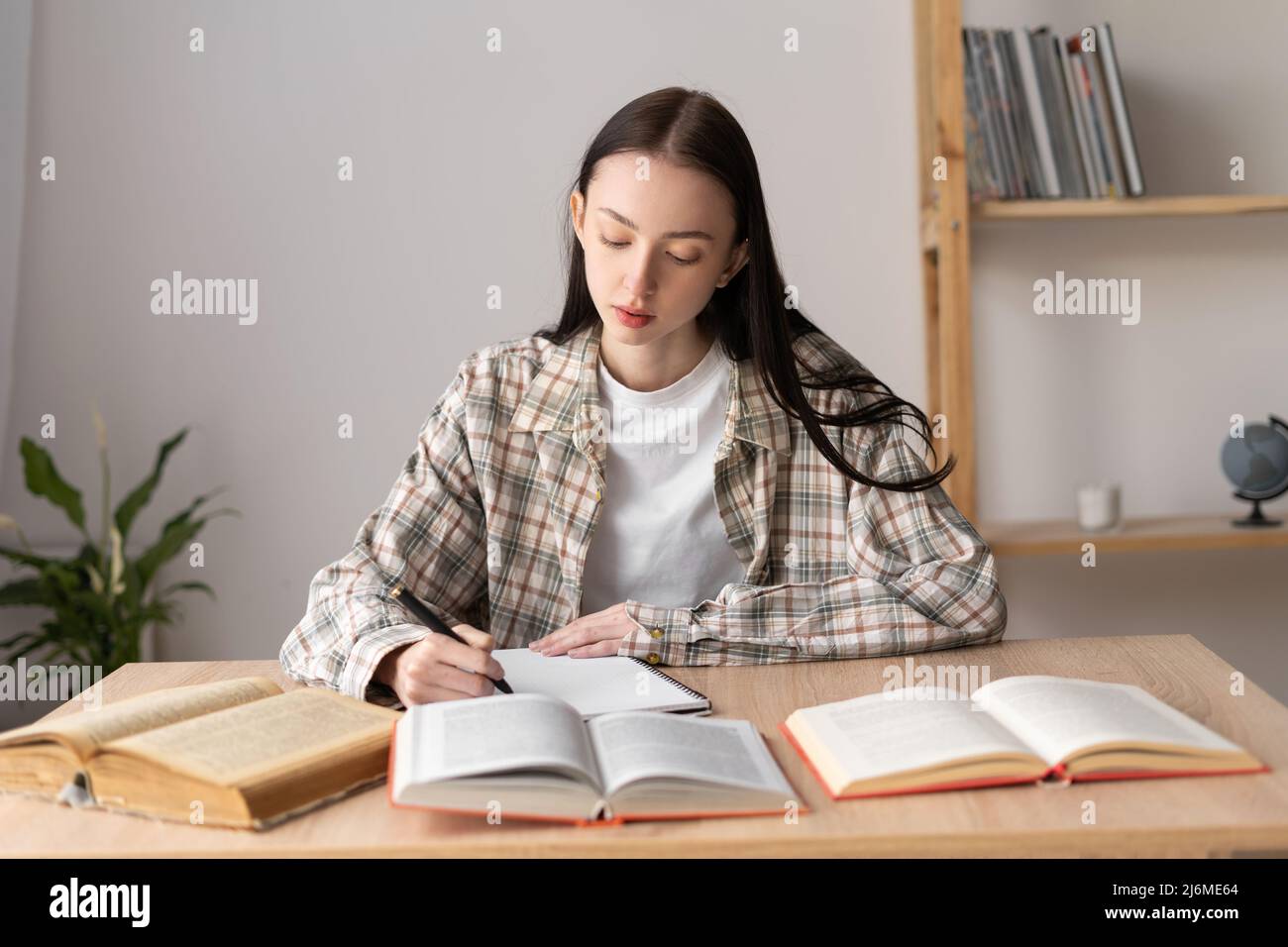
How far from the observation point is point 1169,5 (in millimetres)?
2541

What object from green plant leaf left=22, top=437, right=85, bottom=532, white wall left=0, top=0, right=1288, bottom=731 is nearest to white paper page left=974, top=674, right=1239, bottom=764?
white wall left=0, top=0, right=1288, bottom=731

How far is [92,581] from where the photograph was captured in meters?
2.47

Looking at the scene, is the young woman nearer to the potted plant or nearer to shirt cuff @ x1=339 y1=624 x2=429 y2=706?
shirt cuff @ x1=339 y1=624 x2=429 y2=706

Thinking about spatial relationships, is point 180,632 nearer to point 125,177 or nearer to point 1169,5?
point 125,177

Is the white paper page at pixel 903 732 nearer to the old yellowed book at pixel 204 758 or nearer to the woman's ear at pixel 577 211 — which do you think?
the old yellowed book at pixel 204 758

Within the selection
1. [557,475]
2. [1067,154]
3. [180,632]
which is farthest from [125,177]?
[1067,154]

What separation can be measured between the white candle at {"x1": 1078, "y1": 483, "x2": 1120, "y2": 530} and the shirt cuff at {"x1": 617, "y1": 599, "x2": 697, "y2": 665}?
135 centimetres

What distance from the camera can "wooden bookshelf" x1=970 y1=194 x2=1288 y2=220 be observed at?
2336 mm

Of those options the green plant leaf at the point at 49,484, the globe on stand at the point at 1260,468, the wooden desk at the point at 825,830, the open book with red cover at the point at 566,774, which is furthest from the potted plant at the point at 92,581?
the globe on stand at the point at 1260,468

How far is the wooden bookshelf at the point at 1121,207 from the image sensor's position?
2336 millimetres

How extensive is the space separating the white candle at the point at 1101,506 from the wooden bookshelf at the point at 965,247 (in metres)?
0.04

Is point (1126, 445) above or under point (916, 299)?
under

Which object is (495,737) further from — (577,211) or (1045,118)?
(1045,118)
